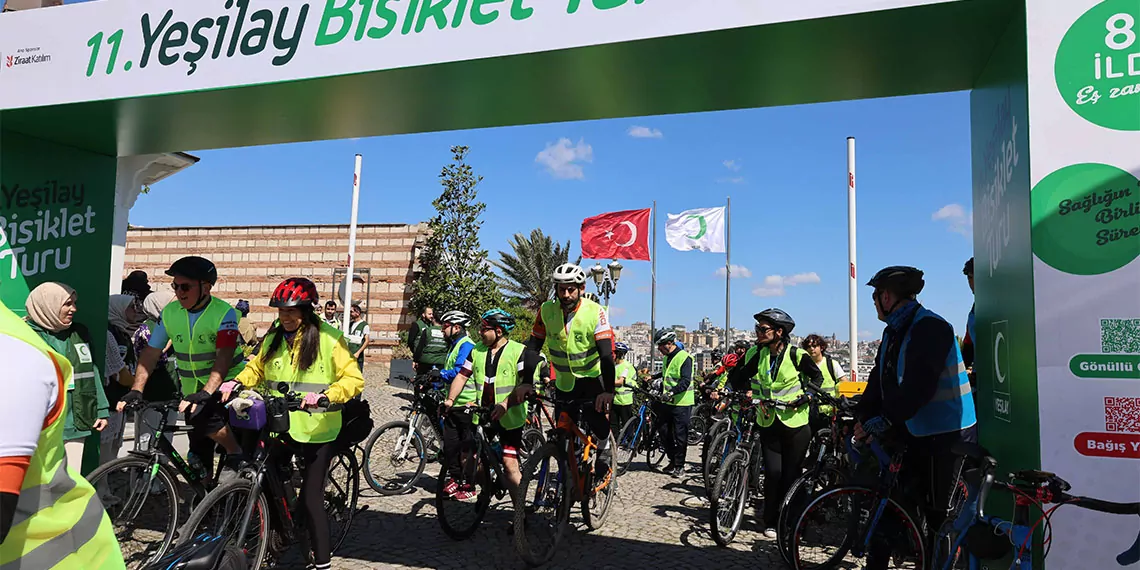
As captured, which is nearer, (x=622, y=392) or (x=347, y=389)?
(x=347, y=389)

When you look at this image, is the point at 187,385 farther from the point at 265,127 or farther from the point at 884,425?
the point at 884,425

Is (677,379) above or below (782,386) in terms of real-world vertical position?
below

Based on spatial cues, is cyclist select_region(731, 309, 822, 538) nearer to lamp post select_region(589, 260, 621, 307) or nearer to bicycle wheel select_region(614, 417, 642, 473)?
bicycle wheel select_region(614, 417, 642, 473)

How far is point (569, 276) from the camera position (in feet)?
17.9

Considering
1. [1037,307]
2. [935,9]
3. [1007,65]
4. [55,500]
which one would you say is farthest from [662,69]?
[55,500]

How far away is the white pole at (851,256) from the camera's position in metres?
13.9

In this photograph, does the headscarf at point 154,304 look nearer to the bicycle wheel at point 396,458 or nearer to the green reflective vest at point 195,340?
the green reflective vest at point 195,340

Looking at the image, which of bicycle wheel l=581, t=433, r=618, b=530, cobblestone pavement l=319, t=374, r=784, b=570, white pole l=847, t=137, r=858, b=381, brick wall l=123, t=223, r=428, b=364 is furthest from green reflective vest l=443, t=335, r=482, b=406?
brick wall l=123, t=223, r=428, b=364

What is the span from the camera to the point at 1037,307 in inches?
133

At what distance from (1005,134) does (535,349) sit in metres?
3.53

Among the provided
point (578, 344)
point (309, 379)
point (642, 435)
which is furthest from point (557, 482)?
point (642, 435)

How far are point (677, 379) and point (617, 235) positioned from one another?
35.1 feet

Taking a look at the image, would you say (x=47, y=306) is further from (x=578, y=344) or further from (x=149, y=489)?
(x=578, y=344)

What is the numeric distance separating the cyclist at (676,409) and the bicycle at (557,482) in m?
3.65
